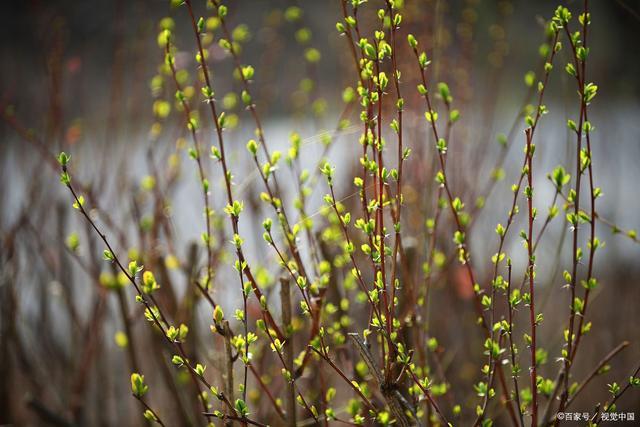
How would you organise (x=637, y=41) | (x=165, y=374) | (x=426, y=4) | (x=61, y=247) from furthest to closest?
(x=637, y=41) → (x=426, y=4) → (x=61, y=247) → (x=165, y=374)

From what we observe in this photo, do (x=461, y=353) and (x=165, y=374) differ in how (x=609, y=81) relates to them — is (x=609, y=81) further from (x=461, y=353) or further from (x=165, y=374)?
(x=165, y=374)

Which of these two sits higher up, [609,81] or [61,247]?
[609,81]

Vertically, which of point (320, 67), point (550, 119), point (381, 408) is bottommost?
point (381, 408)

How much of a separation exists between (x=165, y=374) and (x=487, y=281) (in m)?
1.33

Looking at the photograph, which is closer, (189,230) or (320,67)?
(189,230)

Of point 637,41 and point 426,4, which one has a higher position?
point 637,41

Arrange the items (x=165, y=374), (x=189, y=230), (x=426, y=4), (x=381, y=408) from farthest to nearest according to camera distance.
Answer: (x=189, y=230) < (x=426, y=4) < (x=165, y=374) < (x=381, y=408)

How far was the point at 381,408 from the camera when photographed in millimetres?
1470

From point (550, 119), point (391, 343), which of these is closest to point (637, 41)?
point (550, 119)

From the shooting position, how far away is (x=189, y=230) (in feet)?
13.6

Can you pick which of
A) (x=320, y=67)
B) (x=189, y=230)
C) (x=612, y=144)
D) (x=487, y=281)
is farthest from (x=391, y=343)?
(x=320, y=67)

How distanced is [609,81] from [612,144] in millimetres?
707

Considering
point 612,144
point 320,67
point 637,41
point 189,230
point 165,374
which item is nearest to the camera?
point 165,374

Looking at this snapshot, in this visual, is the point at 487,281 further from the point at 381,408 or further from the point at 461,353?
the point at 381,408
